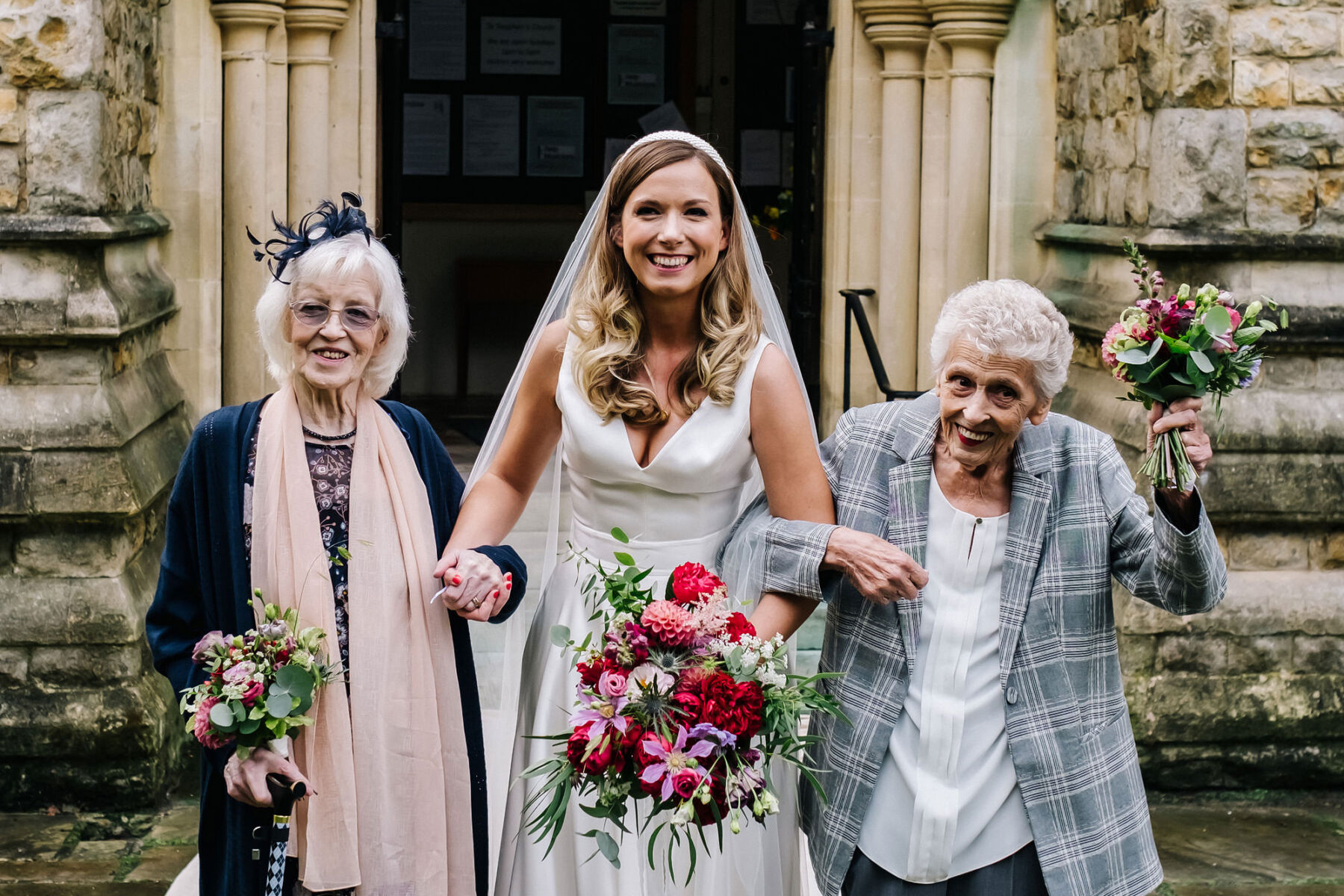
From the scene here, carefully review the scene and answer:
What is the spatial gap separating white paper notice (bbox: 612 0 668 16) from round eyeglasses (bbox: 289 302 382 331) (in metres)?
8.50

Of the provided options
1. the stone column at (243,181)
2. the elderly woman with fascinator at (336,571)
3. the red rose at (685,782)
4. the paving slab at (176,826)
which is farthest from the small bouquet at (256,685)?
the stone column at (243,181)

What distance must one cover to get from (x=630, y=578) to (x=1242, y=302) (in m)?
3.36

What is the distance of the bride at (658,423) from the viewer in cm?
280

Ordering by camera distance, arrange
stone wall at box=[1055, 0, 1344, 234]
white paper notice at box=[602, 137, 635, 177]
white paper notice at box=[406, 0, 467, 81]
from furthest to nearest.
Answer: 1. white paper notice at box=[406, 0, 467, 81]
2. white paper notice at box=[602, 137, 635, 177]
3. stone wall at box=[1055, 0, 1344, 234]

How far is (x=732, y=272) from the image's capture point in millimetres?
2891

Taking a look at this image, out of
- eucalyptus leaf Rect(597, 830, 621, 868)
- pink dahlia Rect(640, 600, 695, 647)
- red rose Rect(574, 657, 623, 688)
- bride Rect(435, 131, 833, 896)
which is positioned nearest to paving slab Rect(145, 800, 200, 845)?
bride Rect(435, 131, 833, 896)

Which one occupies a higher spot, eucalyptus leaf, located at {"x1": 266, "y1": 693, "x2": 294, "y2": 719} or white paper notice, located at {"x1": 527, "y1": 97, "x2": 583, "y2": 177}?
white paper notice, located at {"x1": 527, "y1": 97, "x2": 583, "y2": 177}

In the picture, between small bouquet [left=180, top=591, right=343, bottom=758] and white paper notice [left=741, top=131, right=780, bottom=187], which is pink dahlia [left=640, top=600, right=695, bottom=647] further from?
white paper notice [left=741, top=131, right=780, bottom=187]

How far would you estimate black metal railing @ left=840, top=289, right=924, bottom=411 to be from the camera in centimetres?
629

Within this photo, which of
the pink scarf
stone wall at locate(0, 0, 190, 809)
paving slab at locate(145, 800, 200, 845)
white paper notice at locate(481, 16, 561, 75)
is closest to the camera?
the pink scarf

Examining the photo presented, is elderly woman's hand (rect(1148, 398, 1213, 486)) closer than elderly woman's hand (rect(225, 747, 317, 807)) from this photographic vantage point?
Yes

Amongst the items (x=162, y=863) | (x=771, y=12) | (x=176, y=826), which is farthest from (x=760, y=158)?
(x=162, y=863)

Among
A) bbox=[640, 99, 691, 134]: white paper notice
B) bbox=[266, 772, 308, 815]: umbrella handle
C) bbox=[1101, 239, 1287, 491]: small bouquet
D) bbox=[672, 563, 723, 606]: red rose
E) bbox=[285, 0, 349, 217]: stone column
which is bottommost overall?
bbox=[266, 772, 308, 815]: umbrella handle

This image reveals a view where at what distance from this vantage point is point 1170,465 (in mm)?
2369
